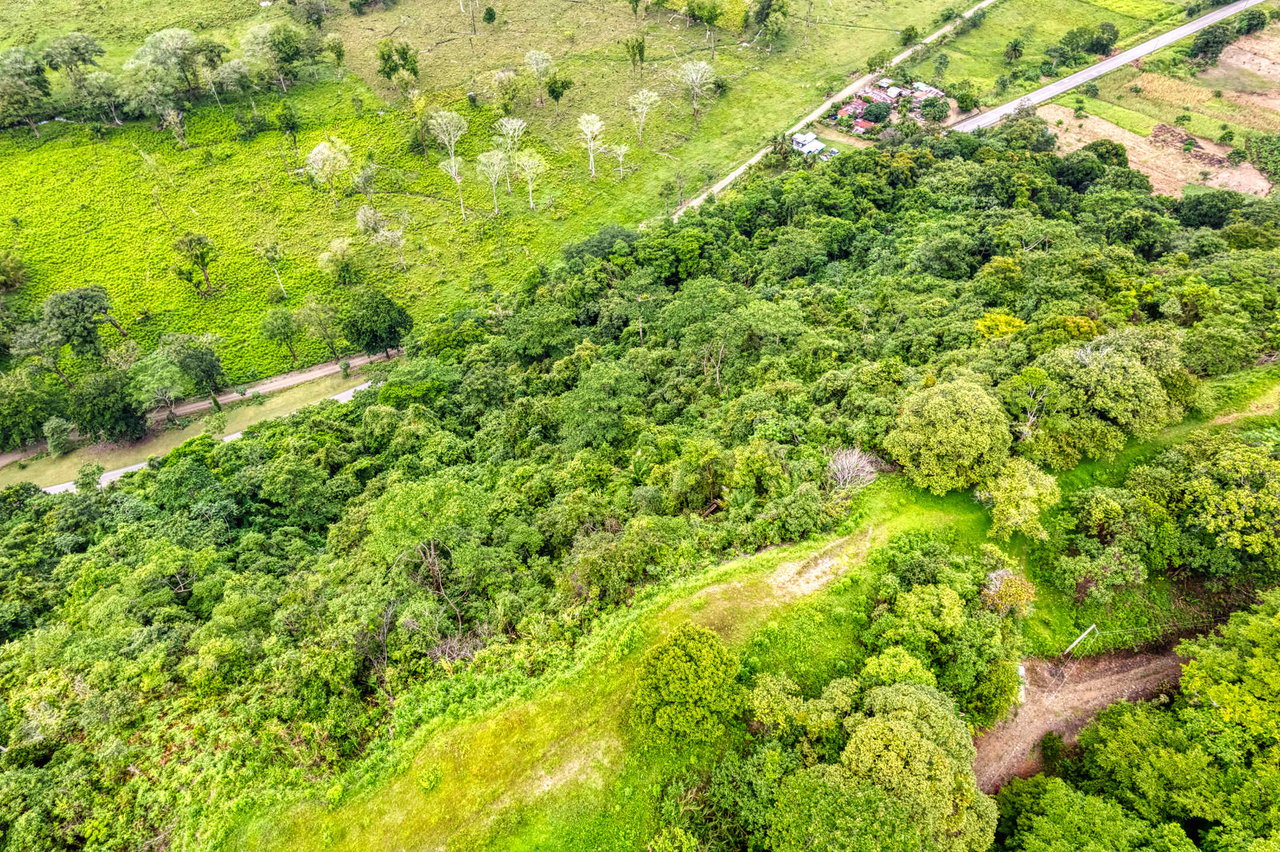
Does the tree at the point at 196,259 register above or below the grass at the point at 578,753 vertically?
above

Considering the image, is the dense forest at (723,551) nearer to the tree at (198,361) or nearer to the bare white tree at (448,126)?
the tree at (198,361)

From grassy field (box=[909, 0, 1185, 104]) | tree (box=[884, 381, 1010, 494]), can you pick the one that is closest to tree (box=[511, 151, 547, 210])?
grassy field (box=[909, 0, 1185, 104])

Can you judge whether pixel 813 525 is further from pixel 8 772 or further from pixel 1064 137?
pixel 1064 137

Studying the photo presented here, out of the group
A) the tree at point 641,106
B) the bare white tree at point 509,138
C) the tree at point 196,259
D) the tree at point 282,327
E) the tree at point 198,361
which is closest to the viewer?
the tree at point 198,361

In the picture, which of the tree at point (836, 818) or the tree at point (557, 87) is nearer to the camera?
the tree at point (836, 818)

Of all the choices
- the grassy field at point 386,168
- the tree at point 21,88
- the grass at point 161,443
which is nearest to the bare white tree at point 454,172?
the grassy field at point 386,168

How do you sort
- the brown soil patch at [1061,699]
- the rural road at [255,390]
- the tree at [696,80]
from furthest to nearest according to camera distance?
the tree at [696,80]
the rural road at [255,390]
the brown soil patch at [1061,699]

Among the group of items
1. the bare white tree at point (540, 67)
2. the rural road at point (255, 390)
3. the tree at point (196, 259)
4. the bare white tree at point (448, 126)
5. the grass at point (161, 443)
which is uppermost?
the bare white tree at point (540, 67)
